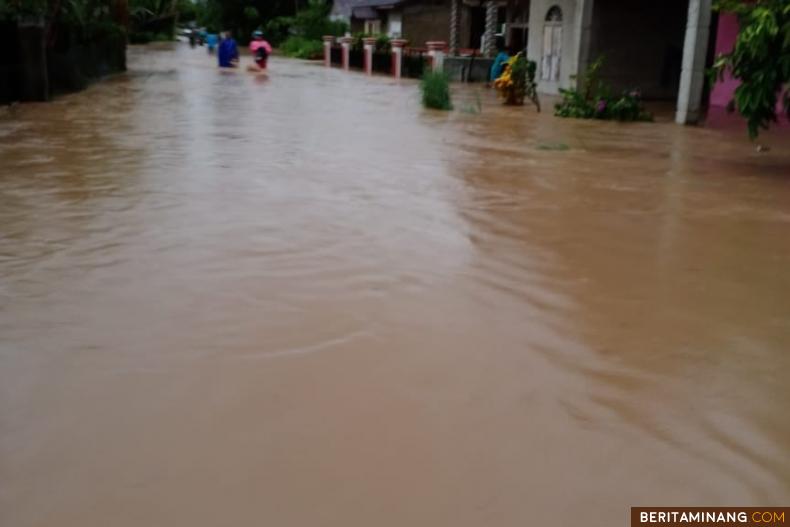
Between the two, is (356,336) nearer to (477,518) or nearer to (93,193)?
(477,518)

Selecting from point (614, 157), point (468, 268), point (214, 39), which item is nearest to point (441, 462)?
point (468, 268)

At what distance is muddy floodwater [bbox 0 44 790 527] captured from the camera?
3.10 m

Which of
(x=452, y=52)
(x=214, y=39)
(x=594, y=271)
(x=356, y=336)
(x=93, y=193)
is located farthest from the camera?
(x=214, y=39)

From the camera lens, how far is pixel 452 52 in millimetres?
29266

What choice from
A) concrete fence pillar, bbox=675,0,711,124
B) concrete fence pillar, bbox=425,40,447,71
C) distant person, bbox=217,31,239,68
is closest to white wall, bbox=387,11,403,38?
distant person, bbox=217,31,239,68

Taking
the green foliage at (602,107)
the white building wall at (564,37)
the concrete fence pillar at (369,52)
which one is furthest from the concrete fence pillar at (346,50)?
the green foliage at (602,107)

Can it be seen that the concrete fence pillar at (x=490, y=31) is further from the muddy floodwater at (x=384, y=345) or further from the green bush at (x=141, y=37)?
the green bush at (x=141, y=37)

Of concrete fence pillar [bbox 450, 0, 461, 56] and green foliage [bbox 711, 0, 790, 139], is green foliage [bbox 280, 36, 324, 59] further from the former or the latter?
green foliage [bbox 711, 0, 790, 139]

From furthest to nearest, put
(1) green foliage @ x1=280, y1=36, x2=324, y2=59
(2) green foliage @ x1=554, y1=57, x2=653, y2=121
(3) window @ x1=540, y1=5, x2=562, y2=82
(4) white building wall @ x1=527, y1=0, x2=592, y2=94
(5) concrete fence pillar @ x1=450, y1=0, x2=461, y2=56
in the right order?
1. (1) green foliage @ x1=280, y1=36, x2=324, y2=59
2. (5) concrete fence pillar @ x1=450, y1=0, x2=461, y2=56
3. (3) window @ x1=540, y1=5, x2=562, y2=82
4. (4) white building wall @ x1=527, y1=0, x2=592, y2=94
5. (2) green foliage @ x1=554, y1=57, x2=653, y2=121

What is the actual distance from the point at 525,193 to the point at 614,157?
123 inches

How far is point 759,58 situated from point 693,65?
602cm

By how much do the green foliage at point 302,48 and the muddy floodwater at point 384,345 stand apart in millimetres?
33104

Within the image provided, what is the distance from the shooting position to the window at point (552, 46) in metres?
21.2

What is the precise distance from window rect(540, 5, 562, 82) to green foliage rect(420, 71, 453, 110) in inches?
216
